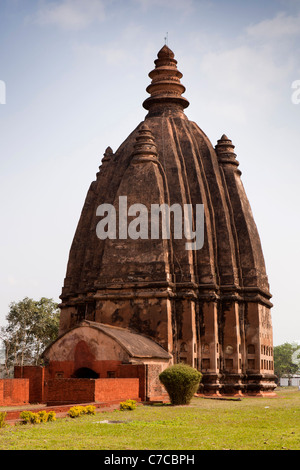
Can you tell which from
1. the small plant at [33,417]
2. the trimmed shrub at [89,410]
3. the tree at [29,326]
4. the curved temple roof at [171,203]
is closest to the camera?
the small plant at [33,417]

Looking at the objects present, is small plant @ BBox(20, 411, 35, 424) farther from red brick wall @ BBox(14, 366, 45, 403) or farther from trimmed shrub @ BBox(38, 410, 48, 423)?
red brick wall @ BBox(14, 366, 45, 403)

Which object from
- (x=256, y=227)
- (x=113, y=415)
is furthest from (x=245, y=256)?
(x=113, y=415)

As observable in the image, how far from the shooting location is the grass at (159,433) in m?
9.59

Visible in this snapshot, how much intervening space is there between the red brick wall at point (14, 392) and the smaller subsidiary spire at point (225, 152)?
612 inches

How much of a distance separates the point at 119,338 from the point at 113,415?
727cm

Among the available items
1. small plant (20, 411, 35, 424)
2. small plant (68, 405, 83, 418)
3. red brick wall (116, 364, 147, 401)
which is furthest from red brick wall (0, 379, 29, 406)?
small plant (20, 411, 35, 424)

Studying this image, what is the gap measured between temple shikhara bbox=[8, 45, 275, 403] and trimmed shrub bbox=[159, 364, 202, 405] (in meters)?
2.59

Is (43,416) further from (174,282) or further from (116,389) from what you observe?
(174,282)

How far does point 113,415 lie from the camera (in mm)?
14586

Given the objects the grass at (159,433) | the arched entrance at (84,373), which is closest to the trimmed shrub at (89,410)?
the grass at (159,433)

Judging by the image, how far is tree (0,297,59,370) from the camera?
43906mm

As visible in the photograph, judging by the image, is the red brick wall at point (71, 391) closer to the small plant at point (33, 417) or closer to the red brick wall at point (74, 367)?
the red brick wall at point (74, 367)

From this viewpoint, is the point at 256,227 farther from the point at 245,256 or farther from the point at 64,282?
the point at 64,282

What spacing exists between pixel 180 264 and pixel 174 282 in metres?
0.87
